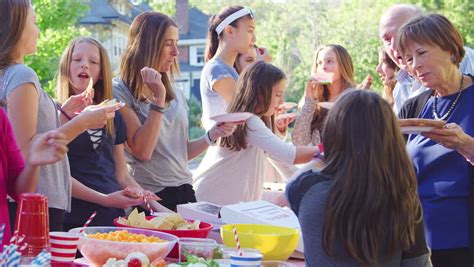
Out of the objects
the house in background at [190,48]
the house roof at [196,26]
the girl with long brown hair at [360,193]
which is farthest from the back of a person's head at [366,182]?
the house roof at [196,26]

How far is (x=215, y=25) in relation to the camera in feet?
16.5

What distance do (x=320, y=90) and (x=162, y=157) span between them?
162 centimetres

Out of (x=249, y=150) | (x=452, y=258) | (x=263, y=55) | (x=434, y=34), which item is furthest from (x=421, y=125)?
(x=263, y=55)

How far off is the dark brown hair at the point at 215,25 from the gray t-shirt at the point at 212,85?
10.5 inches

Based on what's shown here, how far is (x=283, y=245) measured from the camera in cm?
311

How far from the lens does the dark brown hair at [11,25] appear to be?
121 inches

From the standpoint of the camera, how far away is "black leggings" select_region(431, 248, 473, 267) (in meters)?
3.24

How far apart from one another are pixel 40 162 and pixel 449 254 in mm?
1660

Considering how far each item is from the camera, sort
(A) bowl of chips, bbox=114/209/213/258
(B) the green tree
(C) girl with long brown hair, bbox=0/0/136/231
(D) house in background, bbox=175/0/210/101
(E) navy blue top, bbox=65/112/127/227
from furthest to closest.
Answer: (D) house in background, bbox=175/0/210/101, (B) the green tree, (E) navy blue top, bbox=65/112/127/227, (A) bowl of chips, bbox=114/209/213/258, (C) girl with long brown hair, bbox=0/0/136/231

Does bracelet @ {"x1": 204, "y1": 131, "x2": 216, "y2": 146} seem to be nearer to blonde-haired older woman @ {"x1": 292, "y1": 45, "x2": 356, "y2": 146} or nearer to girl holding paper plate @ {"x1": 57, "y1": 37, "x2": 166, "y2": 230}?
girl holding paper plate @ {"x1": 57, "y1": 37, "x2": 166, "y2": 230}

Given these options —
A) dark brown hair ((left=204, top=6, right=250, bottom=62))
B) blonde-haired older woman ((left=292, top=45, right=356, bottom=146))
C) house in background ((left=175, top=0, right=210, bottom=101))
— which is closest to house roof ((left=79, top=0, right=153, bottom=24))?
house in background ((left=175, top=0, right=210, bottom=101))

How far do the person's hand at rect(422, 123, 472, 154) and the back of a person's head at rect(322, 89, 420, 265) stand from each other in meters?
0.63

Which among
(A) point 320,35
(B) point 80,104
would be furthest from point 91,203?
(A) point 320,35

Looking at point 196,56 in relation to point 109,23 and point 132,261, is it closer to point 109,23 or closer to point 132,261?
point 109,23
